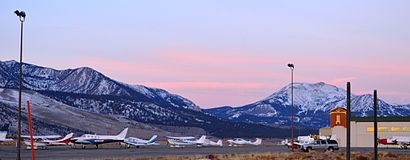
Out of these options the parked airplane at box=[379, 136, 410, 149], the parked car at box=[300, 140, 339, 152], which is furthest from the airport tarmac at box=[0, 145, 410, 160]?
the parked airplane at box=[379, 136, 410, 149]

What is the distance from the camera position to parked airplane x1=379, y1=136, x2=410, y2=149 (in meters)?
96.1

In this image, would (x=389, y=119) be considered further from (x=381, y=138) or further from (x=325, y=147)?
(x=325, y=147)

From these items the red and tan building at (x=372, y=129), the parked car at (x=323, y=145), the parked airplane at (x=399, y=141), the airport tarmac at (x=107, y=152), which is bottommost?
the airport tarmac at (x=107, y=152)

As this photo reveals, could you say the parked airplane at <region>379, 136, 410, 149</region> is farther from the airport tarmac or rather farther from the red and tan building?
the airport tarmac

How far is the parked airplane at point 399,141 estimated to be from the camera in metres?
96.1

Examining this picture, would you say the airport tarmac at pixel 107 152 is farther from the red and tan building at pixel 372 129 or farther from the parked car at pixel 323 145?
the red and tan building at pixel 372 129

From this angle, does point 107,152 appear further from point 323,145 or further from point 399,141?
point 399,141

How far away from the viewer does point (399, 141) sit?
97.9 metres

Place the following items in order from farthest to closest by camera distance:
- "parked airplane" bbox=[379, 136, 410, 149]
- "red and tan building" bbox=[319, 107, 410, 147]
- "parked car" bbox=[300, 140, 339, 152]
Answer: "red and tan building" bbox=[319, 107, 410, 147]
"parked airplane" bbox=[379, 136, 410, 149]
"parked car" bbox=[300, 140, 339, 152]

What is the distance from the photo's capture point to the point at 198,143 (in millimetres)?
105875

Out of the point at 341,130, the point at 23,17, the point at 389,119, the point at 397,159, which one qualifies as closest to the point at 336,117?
the point at 341,130

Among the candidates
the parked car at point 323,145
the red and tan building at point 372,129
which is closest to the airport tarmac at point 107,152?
the parked car at point 323,145

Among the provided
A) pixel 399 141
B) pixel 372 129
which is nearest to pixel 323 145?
pixel 399 141

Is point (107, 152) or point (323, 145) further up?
point (323, 145)
